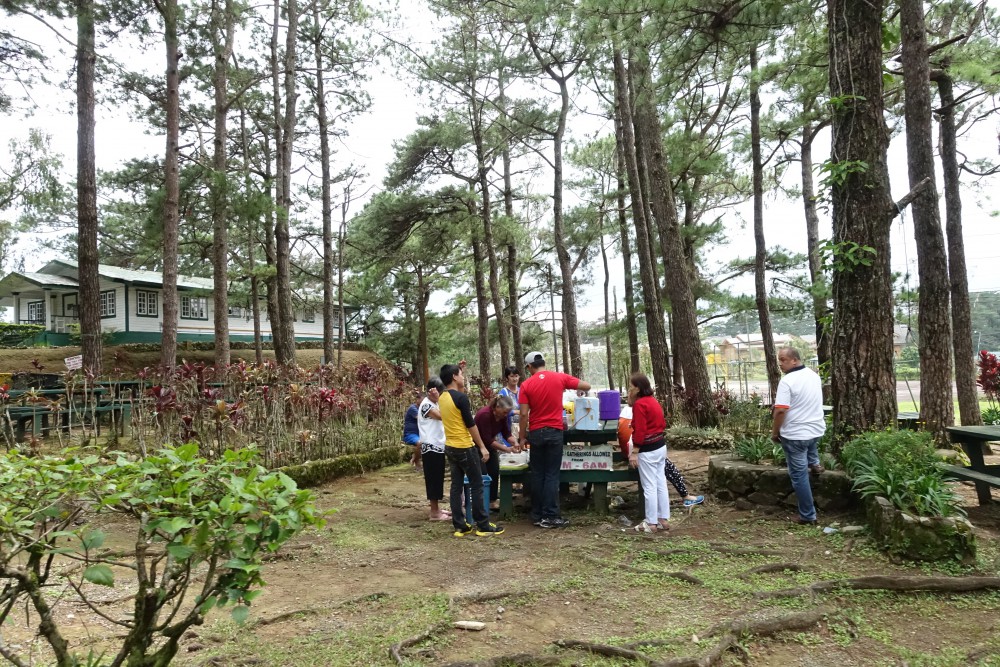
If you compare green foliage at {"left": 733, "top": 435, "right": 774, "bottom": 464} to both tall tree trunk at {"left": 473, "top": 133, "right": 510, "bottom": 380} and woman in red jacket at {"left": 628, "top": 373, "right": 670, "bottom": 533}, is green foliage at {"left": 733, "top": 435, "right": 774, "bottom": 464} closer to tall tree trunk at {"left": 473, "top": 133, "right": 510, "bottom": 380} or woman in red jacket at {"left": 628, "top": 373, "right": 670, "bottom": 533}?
woman in red jacket at {"left": 628, "top": 373, "right": 670, "bottom": 533}

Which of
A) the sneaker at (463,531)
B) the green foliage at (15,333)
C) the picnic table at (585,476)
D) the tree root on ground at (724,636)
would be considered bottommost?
the sneaker at (463,531)

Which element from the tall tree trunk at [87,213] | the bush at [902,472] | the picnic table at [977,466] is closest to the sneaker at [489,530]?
the bush at [902,472]

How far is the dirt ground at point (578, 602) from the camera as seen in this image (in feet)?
10.2

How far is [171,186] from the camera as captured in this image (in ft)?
29.8

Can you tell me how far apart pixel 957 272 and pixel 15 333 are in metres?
30.0

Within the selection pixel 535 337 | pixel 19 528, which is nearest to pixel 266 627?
pixel 19 528

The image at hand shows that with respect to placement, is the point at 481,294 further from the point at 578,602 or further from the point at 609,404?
the point at 578,602

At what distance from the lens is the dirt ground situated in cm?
312

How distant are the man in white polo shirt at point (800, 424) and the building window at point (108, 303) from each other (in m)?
26.9

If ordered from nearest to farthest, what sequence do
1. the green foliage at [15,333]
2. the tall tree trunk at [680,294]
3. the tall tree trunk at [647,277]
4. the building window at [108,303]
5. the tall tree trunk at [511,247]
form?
the tall tree trunk at [680,294] < the tall tree trunk at [647,277] < the tall tree trunk at [511,247] < the green foliage at [15,333] < the building window at [108,303]

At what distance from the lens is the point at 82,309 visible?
1055 cm

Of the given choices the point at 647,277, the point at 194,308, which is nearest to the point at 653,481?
the point at 647,277

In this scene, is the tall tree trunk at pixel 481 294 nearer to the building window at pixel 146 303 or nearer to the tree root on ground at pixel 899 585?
the tree root on ground at pixel 899 585

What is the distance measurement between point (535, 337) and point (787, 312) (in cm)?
1699
